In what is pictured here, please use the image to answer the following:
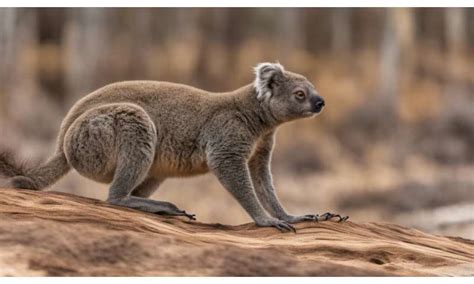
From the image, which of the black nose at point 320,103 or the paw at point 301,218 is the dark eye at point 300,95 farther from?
the paw at point 301,218

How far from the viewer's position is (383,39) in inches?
740

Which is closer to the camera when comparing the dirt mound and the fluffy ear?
the dirt mound

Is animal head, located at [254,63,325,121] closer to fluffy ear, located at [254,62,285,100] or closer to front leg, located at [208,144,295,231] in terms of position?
fluffy ear, located at [254,62,285,100]

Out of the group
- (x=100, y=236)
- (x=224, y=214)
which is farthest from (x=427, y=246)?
(x=224, y=214)

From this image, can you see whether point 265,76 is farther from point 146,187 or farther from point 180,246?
point 180,246

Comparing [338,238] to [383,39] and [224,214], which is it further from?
[383,39]

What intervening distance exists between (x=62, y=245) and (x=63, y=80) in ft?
35.1

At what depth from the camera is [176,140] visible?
8.03m

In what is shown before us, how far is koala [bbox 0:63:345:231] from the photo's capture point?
7645mm

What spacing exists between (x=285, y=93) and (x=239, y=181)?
3.29ft

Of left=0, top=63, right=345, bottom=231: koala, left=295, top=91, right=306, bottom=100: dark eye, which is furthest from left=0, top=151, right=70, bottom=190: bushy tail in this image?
left=295, top=91, right=306, bottom=100: dark eye

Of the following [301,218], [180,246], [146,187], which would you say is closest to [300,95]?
A: [301,218]

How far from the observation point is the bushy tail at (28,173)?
779 cm

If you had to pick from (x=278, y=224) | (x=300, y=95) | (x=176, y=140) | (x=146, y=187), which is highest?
(x=300, y=95)
